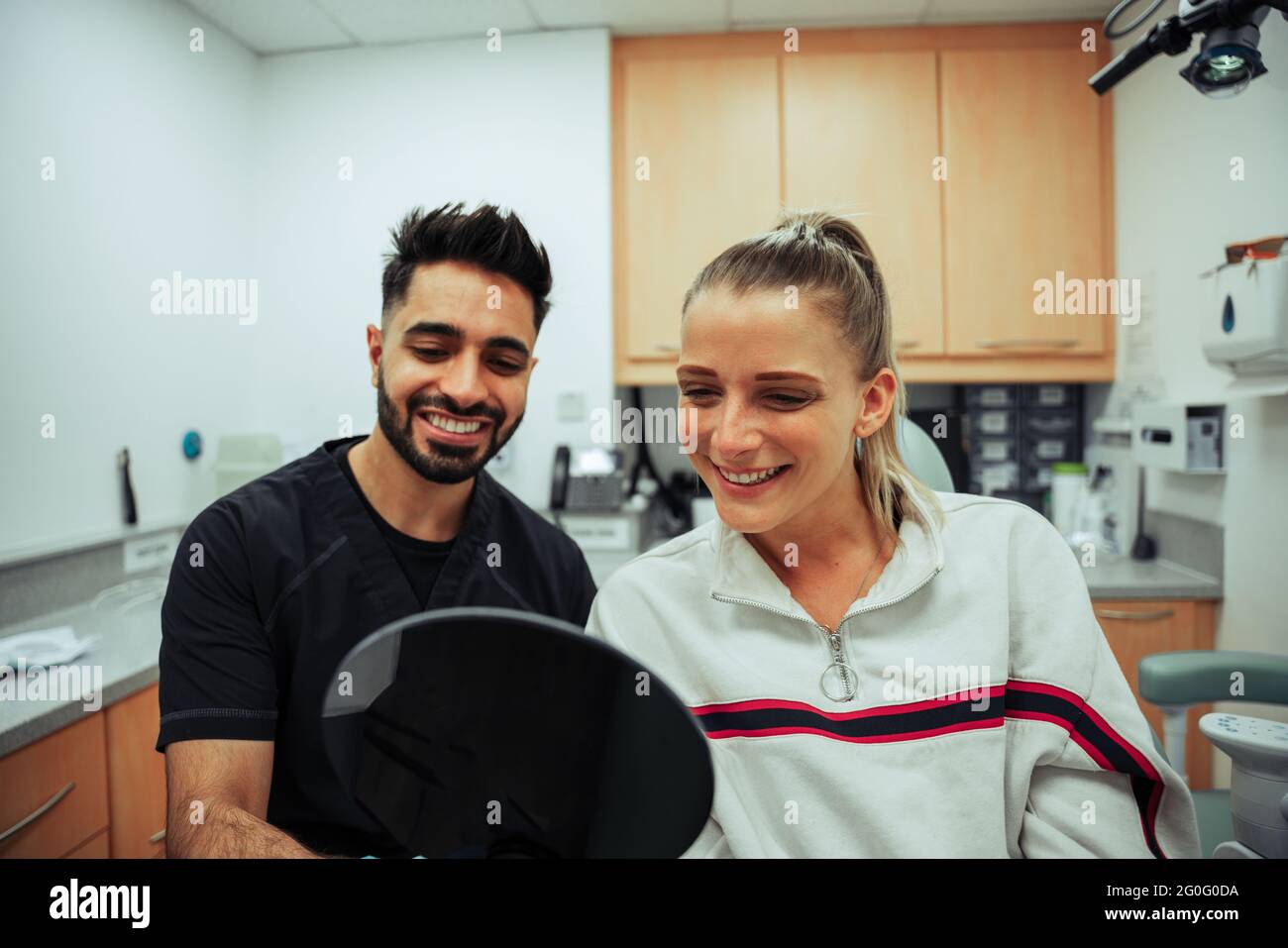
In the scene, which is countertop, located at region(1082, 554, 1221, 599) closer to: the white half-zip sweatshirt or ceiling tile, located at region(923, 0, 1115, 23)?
the white half-zip sweatshirt

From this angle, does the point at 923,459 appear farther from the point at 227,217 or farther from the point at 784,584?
the point at 227,217

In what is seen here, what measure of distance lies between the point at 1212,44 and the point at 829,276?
1.09 feet

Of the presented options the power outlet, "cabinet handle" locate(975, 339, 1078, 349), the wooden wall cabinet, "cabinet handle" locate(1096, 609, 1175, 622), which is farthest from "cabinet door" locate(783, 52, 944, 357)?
the power outlet

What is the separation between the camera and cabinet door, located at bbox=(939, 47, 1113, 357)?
2.57ft

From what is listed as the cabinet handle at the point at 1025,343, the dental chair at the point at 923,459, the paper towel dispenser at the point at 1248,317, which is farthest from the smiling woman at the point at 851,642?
the cabinet handle at the point at 1025,343

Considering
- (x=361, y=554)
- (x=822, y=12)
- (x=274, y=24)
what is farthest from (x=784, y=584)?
(x=274, y=24)

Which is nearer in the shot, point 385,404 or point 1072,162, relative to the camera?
point 385,404

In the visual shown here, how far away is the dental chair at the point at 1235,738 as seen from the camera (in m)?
0.44

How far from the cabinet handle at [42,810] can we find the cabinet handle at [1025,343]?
4.27ft

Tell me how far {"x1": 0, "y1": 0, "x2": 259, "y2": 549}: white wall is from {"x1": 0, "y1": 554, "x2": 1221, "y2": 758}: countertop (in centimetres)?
13

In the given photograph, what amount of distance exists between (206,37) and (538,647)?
23.8 inches

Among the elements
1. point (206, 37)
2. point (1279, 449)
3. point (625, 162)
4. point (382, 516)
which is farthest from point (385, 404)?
point (1279, 449)
